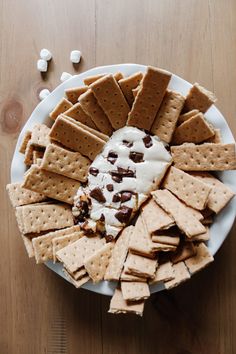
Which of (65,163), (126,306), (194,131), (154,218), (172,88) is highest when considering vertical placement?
(172,88)

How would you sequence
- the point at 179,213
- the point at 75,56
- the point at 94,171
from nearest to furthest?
the point at 179,213
the point at 94,171
the point at 75,56

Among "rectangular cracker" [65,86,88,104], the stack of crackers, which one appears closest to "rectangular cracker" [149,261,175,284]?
the stack of crackers

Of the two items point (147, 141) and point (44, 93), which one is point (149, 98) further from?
point (44, 93)

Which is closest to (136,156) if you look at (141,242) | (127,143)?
(127,143)

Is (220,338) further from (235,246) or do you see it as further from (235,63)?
(235,63)

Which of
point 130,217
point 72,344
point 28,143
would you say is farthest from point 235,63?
point 72,344

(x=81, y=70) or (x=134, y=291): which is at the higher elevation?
(x=81, y=70)

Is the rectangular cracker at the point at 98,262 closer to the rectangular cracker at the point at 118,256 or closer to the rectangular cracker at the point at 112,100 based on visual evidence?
the rectangular cracker at the point at 118,256

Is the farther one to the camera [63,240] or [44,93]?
[44,93]
